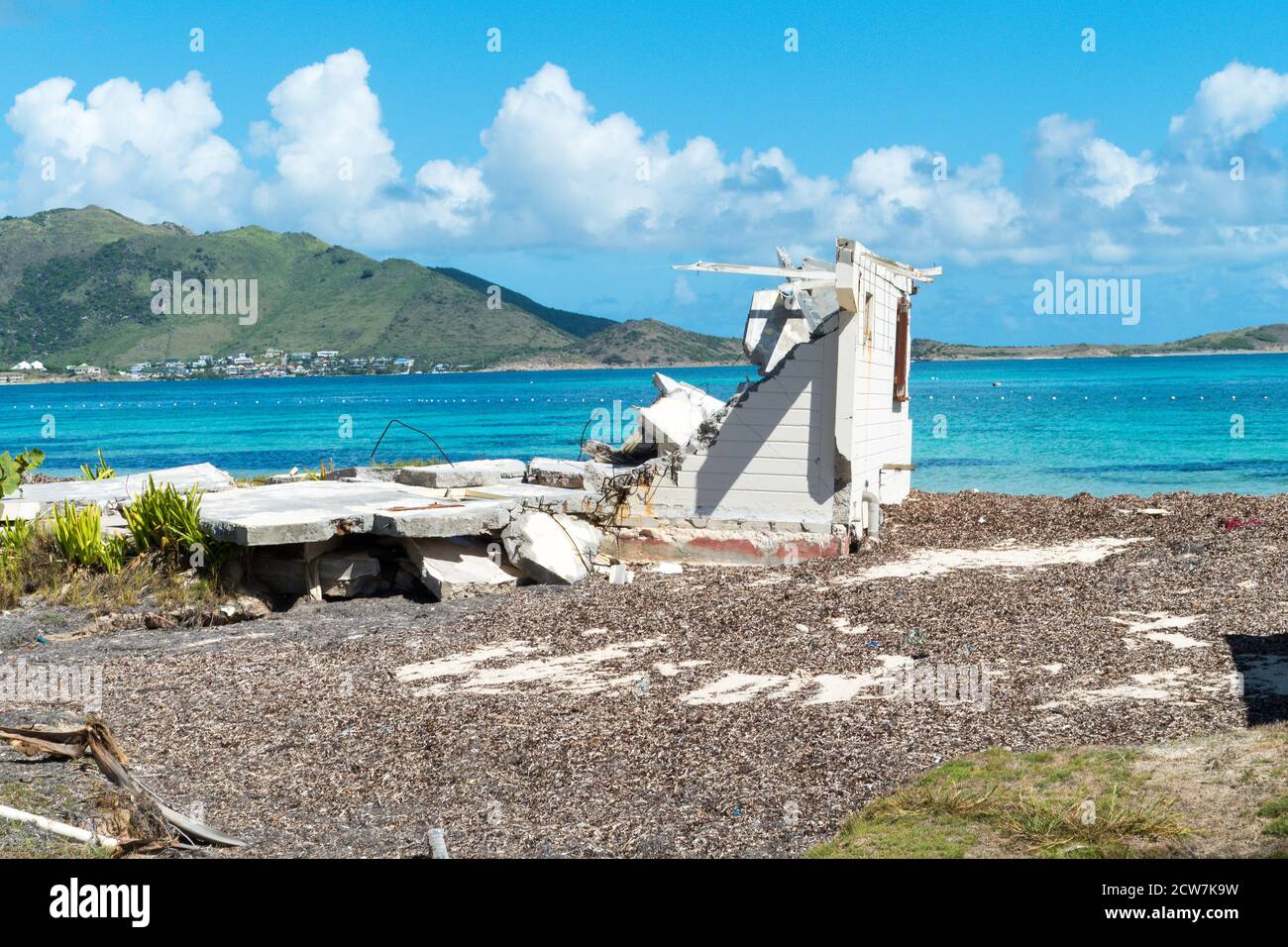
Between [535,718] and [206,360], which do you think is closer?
[535,718]

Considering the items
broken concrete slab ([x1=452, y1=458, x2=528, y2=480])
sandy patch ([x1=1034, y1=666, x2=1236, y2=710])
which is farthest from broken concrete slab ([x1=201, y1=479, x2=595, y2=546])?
sandy patch ([x1=1034, y1=666, x2=1236, y2=710])

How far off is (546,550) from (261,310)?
156m

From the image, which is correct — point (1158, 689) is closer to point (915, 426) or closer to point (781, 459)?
point (781, 459)

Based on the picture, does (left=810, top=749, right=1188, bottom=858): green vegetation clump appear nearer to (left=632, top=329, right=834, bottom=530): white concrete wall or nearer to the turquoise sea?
(left=632, top=329, right=834, bottom=530): white concrete wall

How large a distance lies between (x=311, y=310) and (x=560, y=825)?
164230 mm

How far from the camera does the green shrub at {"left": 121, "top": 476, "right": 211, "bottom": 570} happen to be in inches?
510

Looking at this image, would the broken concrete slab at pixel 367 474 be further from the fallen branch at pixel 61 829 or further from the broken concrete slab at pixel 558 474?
the fallen branch at pixel 61 829

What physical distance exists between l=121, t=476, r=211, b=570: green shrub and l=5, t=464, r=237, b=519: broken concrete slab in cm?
129

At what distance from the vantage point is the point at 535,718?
818cm

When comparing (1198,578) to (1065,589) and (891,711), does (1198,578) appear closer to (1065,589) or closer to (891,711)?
(1065,589)

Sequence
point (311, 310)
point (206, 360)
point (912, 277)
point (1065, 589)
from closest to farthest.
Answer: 1. point (1065, 589)
2. point (912, 277)
3. point (206, 360)
4. point (311, 310)

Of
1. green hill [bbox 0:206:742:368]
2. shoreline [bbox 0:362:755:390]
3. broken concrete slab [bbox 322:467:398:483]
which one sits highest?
green hill [bbox 0:206:742:368]

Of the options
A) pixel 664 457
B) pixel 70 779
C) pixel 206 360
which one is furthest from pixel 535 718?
pixel 206 360
